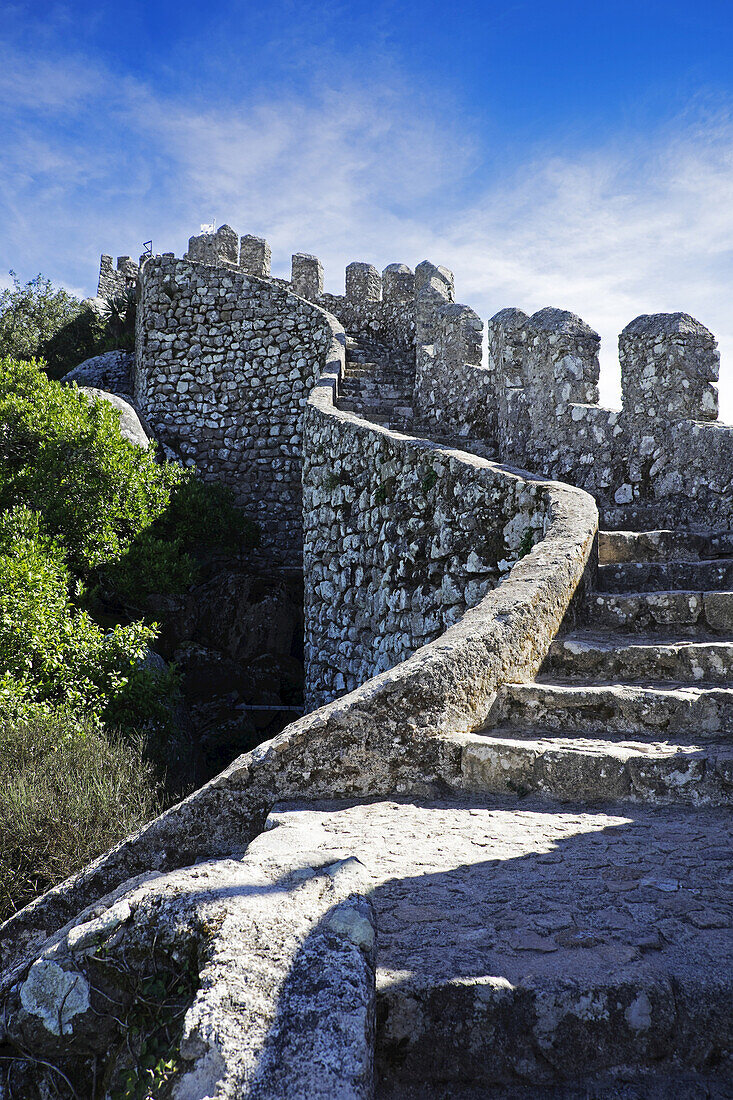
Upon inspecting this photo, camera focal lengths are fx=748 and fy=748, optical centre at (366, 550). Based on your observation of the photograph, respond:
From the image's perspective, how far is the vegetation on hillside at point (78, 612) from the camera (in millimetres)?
4953

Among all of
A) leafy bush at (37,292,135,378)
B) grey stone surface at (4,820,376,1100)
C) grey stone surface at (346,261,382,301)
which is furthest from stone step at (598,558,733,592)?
leafy bush at (37,292,135,378)

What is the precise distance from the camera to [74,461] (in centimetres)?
959

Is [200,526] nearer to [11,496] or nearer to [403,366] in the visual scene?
[11,496]

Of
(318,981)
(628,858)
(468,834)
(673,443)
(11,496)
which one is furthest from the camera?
(11,496)

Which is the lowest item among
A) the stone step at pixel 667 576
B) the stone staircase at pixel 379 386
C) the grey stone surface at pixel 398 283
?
the stone step at pixel 667 576

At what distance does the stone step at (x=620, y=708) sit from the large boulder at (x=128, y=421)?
28.6 feet

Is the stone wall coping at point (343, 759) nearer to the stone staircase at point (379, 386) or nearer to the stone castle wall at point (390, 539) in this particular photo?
the stone castle wall at point (390, 539)

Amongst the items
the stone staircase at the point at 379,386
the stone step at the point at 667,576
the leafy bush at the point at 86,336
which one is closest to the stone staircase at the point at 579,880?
the stone step at the point at 667,576

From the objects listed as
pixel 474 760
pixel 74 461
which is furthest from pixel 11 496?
pixel 474 760

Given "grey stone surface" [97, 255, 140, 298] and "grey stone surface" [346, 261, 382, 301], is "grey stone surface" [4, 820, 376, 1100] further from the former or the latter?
"grey stone surface" [97, 255, 140, 298]

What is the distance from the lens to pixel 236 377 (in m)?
13.3

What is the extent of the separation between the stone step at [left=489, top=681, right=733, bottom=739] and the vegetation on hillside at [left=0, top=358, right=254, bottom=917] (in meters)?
2.93

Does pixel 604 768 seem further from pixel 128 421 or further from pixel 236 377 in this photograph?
pixel 236 377

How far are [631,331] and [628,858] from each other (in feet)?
17.3
